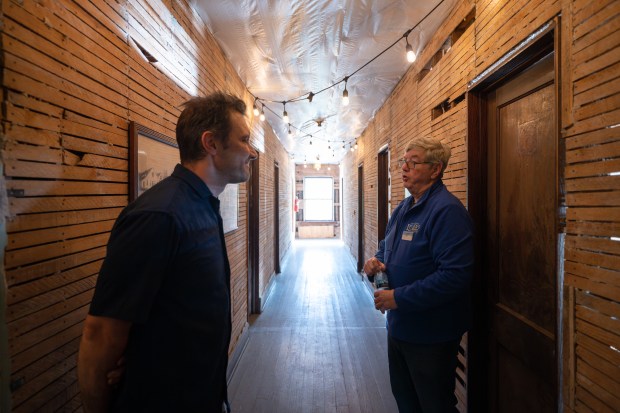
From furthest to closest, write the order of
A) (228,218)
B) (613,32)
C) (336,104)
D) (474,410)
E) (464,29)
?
(336,104) < (228,218) < (464,29) < (474,410) < (613,32)

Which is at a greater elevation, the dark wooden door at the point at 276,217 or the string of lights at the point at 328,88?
the string of lights at the point at 328,88

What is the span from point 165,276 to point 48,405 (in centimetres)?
64

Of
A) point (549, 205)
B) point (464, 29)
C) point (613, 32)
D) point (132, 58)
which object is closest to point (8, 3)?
point (132, 58)

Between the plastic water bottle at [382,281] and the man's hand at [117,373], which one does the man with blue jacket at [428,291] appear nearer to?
the plastic water bottle at [382,281]

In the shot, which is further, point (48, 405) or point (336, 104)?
point (336, 104)

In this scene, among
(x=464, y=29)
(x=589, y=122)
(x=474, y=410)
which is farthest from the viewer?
(x=464, y=29)

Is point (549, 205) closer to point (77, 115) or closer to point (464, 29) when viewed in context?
point (464, 29)

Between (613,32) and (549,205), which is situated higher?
(613,32)

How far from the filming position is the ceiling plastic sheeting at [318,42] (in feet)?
7.89

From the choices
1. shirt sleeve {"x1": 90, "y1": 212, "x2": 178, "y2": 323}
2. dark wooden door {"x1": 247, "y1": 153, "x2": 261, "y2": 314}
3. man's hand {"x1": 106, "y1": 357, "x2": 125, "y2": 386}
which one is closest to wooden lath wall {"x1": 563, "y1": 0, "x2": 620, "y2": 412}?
shirt sleeve {"x1": 90, "y1": 212, "x2": 178, "y2": 323}

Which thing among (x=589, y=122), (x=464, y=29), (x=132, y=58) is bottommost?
(x=589, y=122)

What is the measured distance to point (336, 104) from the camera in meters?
4.96

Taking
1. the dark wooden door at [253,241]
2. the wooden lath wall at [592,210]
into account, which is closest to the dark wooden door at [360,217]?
the dark wooden door at [253,241]

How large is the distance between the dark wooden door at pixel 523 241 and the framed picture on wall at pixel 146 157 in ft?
6.34
